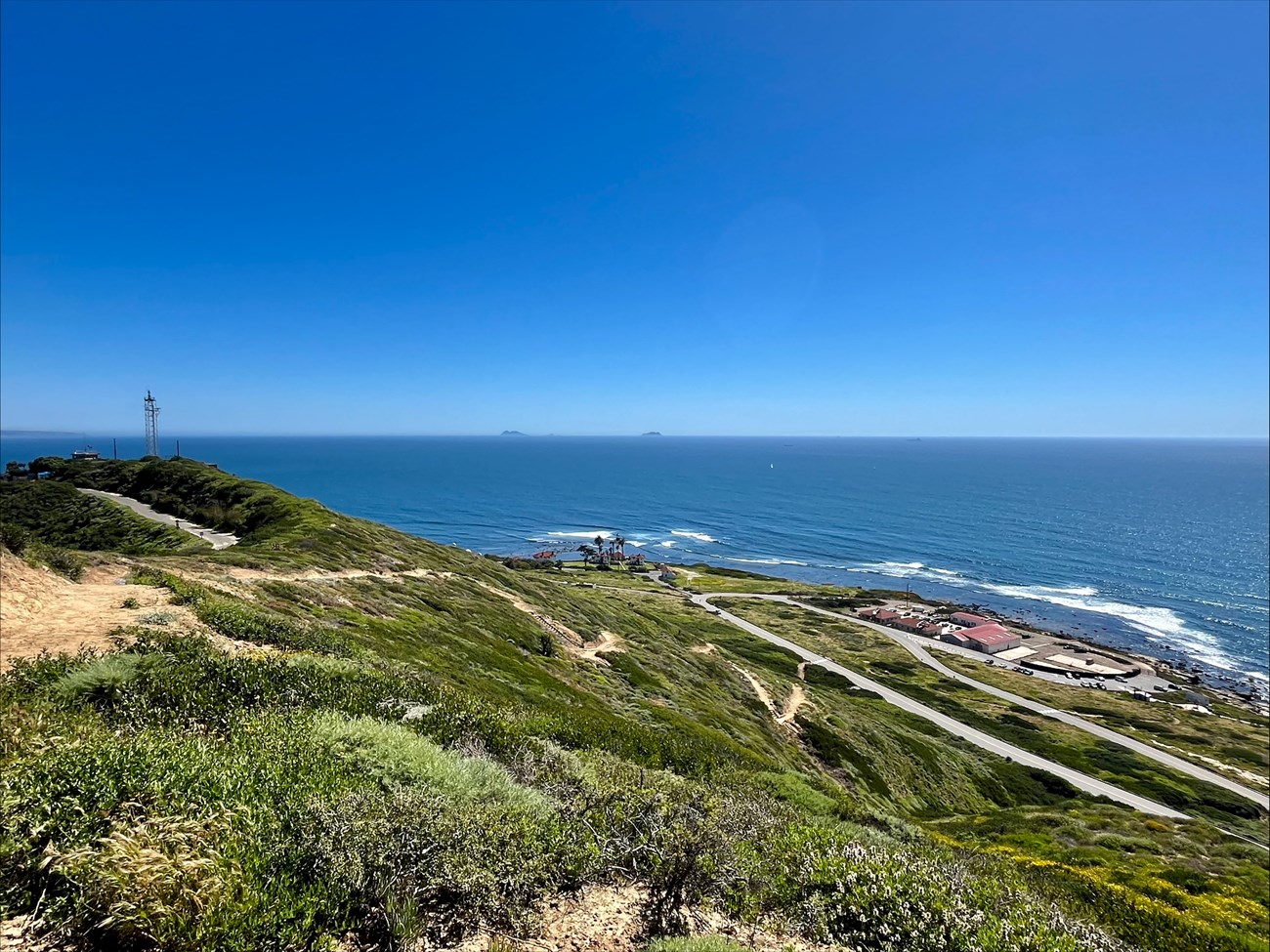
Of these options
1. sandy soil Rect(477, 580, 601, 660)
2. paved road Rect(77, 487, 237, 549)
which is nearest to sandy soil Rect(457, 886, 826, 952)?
sandy soil Rect(477, 580, 601, 660)

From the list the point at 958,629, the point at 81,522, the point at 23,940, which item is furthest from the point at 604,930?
the point at 958,629

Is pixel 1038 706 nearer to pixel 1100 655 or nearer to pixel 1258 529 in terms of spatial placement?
pixel 1100 655

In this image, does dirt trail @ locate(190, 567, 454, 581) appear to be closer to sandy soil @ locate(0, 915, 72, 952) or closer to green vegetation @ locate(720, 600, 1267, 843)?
sandy soil @ locate(0, 915, 72, 952)

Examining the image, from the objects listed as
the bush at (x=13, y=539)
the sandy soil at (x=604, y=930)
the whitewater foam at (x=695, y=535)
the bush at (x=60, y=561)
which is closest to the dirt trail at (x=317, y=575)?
the bush at (x=60, y=561)

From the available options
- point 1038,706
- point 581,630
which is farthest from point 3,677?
point 1038,706

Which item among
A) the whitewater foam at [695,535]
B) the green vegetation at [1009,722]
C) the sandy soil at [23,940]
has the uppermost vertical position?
the sandy soil at [23,940]

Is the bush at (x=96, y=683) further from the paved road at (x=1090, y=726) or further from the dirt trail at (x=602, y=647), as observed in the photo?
the paved road at (x=1090, y=726)
